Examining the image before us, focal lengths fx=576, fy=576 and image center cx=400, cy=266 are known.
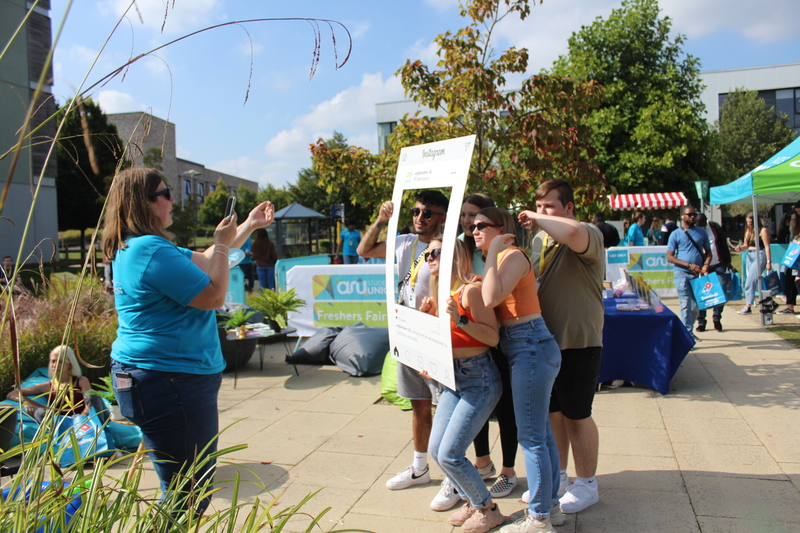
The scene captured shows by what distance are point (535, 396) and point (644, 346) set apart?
130 inches

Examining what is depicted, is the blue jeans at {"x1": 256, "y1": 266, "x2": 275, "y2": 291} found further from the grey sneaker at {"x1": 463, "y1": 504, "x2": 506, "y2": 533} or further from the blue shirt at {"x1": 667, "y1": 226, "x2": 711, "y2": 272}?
the grey sneaker at {"x1": 463, "y1": 504, "x2": 506, "y2": 533}

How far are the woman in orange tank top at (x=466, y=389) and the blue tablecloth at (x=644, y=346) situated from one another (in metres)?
3.02

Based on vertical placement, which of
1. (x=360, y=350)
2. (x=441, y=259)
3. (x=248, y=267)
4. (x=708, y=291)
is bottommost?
(x=360, y=350)

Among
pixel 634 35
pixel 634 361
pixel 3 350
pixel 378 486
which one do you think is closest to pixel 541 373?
pixel 378 486

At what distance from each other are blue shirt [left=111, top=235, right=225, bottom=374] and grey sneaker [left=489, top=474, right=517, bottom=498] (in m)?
2.03

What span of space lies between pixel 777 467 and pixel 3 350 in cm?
619

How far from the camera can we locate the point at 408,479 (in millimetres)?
3693

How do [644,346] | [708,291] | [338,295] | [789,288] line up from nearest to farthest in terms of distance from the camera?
1. [644,346]
2. [708,291]
3. [338,295]
4. [789,288]

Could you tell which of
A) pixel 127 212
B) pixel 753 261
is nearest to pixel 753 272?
pixel 753 261

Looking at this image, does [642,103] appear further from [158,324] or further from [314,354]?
[158,324]

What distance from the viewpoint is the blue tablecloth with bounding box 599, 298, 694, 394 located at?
5.54m

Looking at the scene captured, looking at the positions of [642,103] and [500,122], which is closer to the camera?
[500,122]

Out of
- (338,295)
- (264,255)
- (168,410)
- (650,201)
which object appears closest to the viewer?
(168,410)

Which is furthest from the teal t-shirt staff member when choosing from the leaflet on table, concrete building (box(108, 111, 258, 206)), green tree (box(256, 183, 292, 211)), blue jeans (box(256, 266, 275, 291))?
green tree (box(256, 183, 292, 211))
